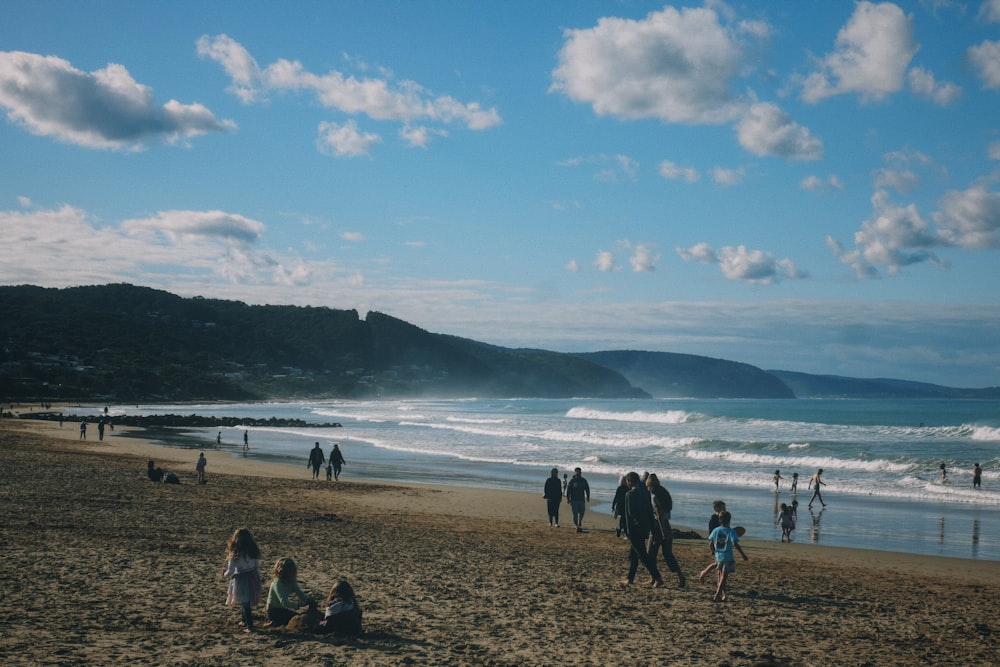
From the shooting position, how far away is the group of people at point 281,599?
329 inches

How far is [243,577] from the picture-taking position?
27.7 ft

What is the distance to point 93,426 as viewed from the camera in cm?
5731

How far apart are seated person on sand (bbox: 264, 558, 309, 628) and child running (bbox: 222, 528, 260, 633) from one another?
18cm

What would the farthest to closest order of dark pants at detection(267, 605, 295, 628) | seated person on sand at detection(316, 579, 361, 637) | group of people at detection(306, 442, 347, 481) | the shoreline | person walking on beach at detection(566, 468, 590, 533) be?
1. group of people at detection(306, 442, 347, 481)
2. person walking on beach at detection(566, 468, 590, 533)
3. the shoreline
4. dark pants at detection(267, 605, 295, 628)
5. seated person on sand at detection(316, 579, 361, 637)

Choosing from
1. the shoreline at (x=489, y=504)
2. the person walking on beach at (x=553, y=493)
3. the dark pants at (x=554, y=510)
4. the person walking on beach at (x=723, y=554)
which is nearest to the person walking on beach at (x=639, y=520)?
the person walking on beach at (x=723, y=554)

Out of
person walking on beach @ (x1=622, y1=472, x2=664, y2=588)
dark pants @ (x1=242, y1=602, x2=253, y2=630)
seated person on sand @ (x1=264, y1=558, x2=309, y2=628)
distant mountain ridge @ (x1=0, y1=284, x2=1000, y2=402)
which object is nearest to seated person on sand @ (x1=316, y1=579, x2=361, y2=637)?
seated person on sand @ (x1=264, y1=558, x2=309, y2=628)

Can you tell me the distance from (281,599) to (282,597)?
0.07ft

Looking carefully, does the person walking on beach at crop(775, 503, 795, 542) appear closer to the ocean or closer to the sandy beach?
the ocean

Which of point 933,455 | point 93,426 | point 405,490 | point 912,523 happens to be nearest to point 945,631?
point 912,523

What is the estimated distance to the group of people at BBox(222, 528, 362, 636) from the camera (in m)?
8.35

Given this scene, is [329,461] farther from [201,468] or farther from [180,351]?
[180,351]

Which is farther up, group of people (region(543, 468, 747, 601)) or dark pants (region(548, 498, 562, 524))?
group of people (region(543, 468, 747, 601))

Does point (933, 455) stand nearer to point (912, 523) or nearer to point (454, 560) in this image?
point (912, 523)

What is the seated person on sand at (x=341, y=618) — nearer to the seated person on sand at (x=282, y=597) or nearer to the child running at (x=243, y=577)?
the seated person on sand at (x=282, y=597)
